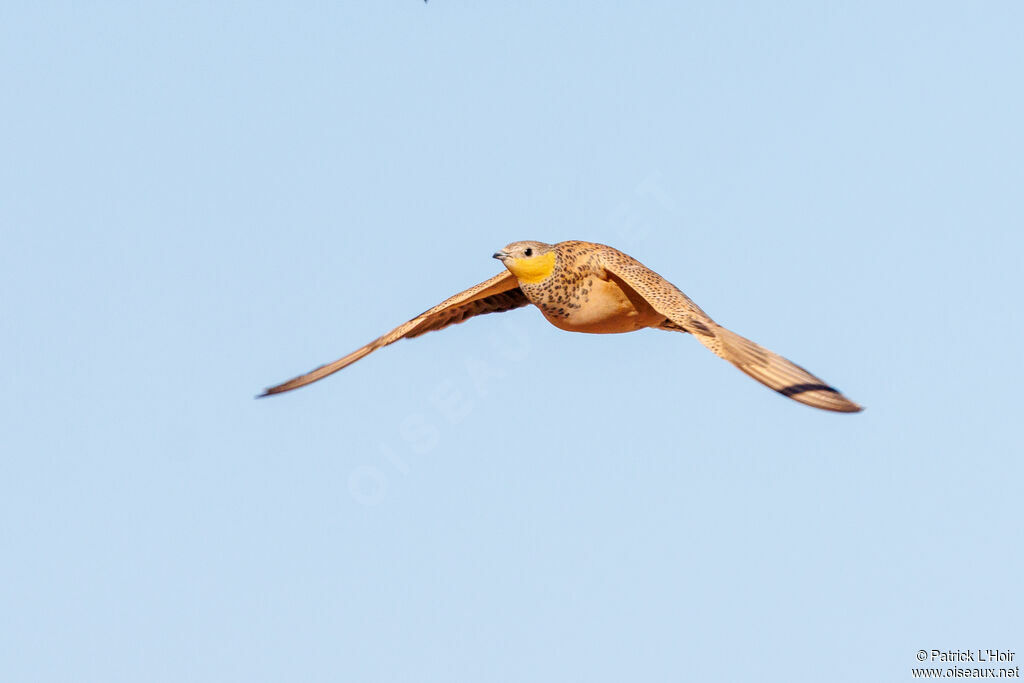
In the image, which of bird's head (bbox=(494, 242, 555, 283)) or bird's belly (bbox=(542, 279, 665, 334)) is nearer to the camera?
bird's head (bbox=(494, 242, 555, 283))

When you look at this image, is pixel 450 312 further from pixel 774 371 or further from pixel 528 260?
pixel 774 371

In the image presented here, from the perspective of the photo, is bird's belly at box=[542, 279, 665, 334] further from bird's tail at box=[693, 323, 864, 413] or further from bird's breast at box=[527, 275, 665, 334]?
bird's tail at box=[693, 323, 864, 413]

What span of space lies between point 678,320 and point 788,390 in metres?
2.11

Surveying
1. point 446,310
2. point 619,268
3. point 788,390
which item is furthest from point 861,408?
point 446,310

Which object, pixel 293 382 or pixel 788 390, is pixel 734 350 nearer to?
pixel 788 390

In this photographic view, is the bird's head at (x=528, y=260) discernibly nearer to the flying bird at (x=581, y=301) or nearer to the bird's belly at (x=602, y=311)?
the flying bird at (x=581, y=301)

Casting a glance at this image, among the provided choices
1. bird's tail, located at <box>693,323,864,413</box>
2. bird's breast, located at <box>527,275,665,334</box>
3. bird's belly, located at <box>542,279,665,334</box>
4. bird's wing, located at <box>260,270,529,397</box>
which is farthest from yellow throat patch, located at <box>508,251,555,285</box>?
bird's tail, located at <box>693,323,864,413</box>

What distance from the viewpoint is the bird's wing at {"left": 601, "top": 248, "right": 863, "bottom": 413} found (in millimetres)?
14836

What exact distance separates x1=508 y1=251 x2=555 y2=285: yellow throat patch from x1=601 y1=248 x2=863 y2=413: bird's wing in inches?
32.0

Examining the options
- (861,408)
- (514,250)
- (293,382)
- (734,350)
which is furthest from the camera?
(293,382)

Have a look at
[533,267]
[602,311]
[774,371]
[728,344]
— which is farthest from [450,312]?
[774,371]

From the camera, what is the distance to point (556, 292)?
18109mm

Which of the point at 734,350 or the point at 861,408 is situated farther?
the point at 734,350

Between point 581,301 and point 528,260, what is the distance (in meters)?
0.97
